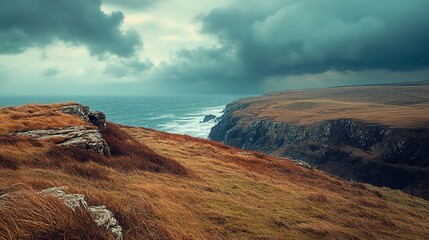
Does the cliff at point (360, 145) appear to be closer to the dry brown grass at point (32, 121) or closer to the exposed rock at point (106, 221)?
the dry brown grass at point (32, 121)

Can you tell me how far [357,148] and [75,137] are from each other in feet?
408

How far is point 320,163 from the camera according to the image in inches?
4793

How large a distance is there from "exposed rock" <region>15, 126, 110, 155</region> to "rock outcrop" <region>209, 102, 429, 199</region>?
94.5 metres

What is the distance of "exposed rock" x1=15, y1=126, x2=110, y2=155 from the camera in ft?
55.7

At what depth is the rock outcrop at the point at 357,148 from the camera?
95.5 m

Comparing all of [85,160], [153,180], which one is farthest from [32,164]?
[153,180]

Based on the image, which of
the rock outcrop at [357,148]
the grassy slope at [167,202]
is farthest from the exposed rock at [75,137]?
the rock outcrop at [357,148]

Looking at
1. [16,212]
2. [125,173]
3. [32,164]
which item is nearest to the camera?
[16,212]

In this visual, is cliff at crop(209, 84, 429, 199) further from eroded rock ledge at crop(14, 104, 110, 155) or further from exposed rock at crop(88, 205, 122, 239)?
exposed rock at crop(88, 205, 122, 239)

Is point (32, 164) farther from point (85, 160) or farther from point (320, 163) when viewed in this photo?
point (320, 163)

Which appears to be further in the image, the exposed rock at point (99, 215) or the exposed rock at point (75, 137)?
the exposed rock at point (75, 137)

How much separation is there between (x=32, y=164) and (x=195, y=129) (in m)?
185

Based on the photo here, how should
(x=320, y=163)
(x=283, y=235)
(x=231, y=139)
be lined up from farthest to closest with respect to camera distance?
(x=231, y=139) < (x=320, y=163) < (x=283, y=235)

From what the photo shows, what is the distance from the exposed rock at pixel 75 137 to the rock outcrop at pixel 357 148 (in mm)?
94470
